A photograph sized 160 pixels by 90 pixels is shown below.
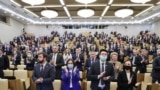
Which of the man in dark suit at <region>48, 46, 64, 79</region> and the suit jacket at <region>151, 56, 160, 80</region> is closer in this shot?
the suit jacket at <region>151, 56, 160, 80</region>

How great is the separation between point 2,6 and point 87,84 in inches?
520

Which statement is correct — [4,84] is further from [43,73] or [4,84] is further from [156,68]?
[156,68]

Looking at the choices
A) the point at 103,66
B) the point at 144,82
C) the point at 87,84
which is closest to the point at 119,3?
the point at 144,82

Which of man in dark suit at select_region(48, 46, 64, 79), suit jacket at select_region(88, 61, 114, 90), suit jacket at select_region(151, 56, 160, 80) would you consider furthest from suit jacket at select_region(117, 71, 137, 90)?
man in dark suit at select_region(48, 46, 64, 79)

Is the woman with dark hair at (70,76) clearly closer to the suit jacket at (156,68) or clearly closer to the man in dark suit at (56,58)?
the man in dark suit at (56,58)

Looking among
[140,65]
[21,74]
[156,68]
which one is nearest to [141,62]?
[140,65]

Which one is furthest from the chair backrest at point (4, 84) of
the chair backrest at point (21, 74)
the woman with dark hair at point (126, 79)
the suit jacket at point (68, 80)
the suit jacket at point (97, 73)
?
the woman with dark hair at point (126, 79)

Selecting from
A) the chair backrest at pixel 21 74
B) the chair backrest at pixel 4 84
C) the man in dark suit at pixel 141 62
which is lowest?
the chair backrest at pixel 4 84

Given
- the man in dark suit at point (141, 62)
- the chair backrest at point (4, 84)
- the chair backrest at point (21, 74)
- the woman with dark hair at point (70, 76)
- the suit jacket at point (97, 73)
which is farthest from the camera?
the man in dark suit at point (141, 62)

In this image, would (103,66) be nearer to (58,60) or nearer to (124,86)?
(124,86)

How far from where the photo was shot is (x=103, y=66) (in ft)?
17.3

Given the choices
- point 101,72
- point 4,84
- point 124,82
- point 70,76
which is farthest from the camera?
point 4,84

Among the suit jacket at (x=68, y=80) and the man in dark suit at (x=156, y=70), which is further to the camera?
the man in dark suit at (x=156, y=70)

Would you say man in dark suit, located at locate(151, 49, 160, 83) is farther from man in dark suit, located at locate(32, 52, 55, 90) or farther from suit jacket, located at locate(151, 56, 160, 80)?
man in dark suit, located at locate(32, 52, 55, 90)
